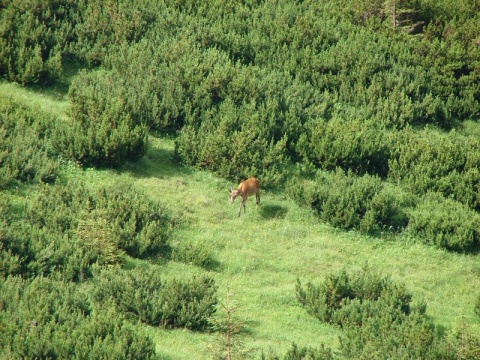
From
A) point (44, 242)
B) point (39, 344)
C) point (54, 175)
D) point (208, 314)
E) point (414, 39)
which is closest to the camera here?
point (39, 344)

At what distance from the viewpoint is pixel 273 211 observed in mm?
17922

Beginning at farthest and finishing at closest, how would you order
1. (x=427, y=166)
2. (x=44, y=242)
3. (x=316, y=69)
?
1. (x=316, y=69)
2. (x=427, y=166)
3. (x=44, y=242)

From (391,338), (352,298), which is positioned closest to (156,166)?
(352,298)

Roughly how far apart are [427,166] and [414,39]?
301 inches

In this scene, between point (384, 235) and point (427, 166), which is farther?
point (427, 166)

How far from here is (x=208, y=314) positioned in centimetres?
1325

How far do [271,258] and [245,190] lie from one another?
2.00 m

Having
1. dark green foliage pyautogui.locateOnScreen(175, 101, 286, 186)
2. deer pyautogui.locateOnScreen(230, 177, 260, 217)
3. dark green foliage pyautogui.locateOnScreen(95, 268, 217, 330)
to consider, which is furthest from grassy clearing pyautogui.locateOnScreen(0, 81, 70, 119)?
dark green foliage pyautogui.locateOnScreen(95, 268, 217, 330)

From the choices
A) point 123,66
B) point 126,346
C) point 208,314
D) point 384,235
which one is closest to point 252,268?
point 208,314

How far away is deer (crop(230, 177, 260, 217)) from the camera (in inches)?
676

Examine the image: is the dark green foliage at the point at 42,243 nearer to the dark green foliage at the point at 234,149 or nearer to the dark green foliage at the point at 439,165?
the dark green foliage at the point at 234,149

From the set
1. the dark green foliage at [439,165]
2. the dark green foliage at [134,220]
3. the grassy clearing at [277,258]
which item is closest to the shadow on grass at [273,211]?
the grassy clearing at [277,258]

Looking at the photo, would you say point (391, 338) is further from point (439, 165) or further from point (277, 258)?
point (439, 165)

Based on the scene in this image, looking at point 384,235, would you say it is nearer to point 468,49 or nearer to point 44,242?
point 44,242
